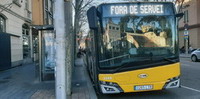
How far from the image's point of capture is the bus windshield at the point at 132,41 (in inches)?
251

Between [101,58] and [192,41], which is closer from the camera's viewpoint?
[101,58]

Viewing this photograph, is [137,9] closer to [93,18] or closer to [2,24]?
[93,18]

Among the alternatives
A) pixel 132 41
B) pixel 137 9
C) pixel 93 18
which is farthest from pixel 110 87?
pixel 137 9

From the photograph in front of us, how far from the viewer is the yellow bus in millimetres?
6375

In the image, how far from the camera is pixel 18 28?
18.4m

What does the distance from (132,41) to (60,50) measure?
2092 mm

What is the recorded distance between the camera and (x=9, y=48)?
609 inches

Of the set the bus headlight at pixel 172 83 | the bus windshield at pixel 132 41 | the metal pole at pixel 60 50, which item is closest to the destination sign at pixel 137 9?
the bus windshield at pixel 132 41

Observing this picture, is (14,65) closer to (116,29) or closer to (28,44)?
(28,44)

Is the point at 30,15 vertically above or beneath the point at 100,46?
above

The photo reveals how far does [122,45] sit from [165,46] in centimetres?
130

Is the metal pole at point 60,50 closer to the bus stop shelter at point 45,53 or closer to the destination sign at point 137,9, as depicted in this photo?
the destination sign at point 137,9

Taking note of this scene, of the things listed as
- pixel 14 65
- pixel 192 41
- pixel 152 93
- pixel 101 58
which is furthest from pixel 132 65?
pixel 192 41

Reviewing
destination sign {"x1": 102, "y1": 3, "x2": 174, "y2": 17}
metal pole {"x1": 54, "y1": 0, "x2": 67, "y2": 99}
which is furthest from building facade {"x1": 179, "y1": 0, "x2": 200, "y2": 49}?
metal pole {"x1": 54, "y1": 0, "x2": 67, "y2": 99}
